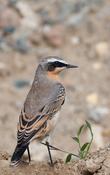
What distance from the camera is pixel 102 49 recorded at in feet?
44.9

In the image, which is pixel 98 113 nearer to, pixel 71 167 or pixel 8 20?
pixel 8 20

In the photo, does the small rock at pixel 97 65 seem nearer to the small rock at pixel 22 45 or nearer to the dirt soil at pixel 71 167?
the small rock at pixel 22 45

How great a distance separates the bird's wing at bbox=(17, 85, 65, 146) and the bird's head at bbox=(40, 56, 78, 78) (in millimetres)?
335

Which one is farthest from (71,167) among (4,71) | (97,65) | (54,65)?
(97,65)

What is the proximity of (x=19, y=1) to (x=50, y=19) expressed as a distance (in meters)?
0.98

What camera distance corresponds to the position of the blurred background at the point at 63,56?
38.7 feet

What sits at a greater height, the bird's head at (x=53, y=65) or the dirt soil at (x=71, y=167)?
the bird's head at (x=53, y=65)

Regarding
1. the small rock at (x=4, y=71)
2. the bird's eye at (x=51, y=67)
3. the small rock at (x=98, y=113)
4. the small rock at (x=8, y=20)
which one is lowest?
the small rock at (x=98, y=113)

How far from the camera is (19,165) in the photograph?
7.34 m

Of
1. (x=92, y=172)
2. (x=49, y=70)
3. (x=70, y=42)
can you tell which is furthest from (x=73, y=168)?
(x=70, y=42)

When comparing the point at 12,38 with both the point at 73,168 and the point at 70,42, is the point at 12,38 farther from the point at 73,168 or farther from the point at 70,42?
the point at 73,168

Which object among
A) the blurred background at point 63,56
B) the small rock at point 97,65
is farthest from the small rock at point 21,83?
the small rock at point 97,65

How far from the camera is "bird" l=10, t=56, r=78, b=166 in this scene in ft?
24.4

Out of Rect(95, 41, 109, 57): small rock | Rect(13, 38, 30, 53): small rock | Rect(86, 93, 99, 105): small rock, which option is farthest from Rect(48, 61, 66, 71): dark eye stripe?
Rect(13, 38, 30, 53): small rock
